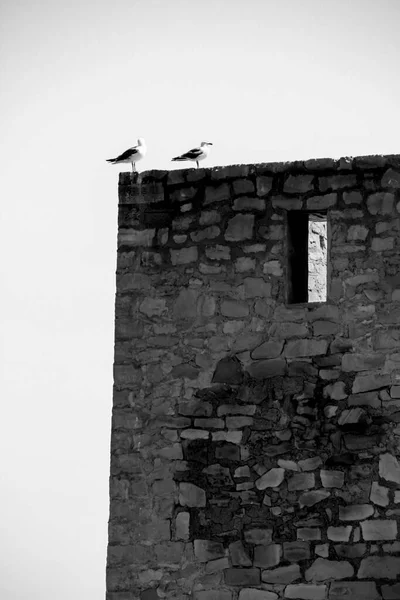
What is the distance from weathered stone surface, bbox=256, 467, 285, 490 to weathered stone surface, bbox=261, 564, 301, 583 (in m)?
0.55

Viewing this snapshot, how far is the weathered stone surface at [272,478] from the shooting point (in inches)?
383

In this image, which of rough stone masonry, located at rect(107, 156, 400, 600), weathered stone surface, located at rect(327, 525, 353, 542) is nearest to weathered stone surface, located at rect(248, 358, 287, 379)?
rough stone masonry, located at rect(107, 156, 400, 600)

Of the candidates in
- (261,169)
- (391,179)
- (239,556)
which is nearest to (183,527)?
(239,556)

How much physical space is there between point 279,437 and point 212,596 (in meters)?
1.17

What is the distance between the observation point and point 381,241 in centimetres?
979

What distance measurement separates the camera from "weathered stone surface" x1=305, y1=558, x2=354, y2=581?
31.3 feet

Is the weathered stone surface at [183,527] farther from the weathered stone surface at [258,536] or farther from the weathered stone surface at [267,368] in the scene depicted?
the weathered stone surface at [267,368]

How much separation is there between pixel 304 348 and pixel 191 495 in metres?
1.28

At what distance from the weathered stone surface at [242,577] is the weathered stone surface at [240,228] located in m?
2.28

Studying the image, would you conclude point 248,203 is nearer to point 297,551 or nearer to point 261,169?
point 261,169

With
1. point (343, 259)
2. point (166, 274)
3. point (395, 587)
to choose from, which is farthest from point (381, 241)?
point (395, 587)

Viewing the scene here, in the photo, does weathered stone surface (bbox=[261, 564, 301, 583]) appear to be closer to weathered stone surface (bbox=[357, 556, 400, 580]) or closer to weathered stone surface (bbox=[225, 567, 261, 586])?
weathered stone surface (bbox=[225, 567, 261, 586])

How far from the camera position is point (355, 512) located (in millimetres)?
9555

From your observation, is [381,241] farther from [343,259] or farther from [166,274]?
[166,274]
